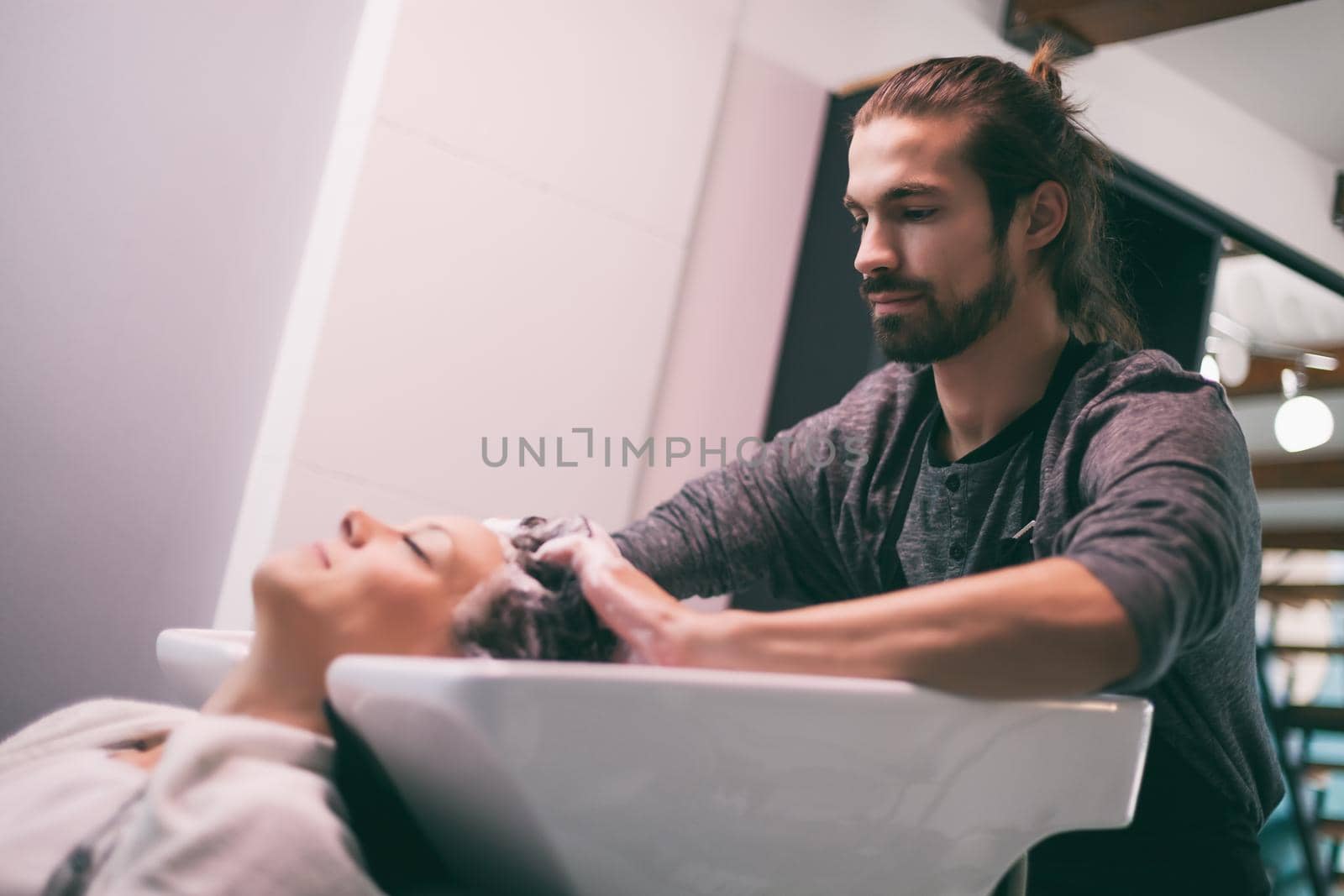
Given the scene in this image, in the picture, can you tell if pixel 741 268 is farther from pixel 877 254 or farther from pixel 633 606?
pixel 633 606

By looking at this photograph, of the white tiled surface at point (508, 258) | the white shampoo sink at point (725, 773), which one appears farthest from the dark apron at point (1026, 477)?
the white tiled surface at point (508, 258)

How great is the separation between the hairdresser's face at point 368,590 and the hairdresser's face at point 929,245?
623 millimetres

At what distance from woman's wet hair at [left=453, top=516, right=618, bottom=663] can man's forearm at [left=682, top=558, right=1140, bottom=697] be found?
220 mm

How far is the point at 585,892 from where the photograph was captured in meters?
0.84

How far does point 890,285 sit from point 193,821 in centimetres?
101

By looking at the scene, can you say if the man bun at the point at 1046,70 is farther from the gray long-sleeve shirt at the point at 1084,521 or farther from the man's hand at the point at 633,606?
the man's hand at the point at 633,606

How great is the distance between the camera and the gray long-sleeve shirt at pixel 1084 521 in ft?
3.06

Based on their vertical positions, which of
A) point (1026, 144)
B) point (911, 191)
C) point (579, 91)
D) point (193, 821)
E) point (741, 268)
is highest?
point (579, 91)

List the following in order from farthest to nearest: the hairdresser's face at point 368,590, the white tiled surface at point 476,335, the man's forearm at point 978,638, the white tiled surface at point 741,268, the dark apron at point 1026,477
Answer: the white tiled surface at point 741,268
the white tiled surface at point 476,335
the dark apron at point 1026,477
the hairdresser's face at point 368,590
the man's forearm at point 978,638

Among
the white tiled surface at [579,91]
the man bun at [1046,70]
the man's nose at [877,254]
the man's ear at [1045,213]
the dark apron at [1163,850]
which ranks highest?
the white tiled surface at [579,91]

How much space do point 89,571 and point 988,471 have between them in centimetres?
163

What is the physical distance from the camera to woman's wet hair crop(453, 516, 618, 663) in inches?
42.1

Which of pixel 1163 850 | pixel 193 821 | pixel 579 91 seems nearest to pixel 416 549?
pixel 193 821

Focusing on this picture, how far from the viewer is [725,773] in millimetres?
823
